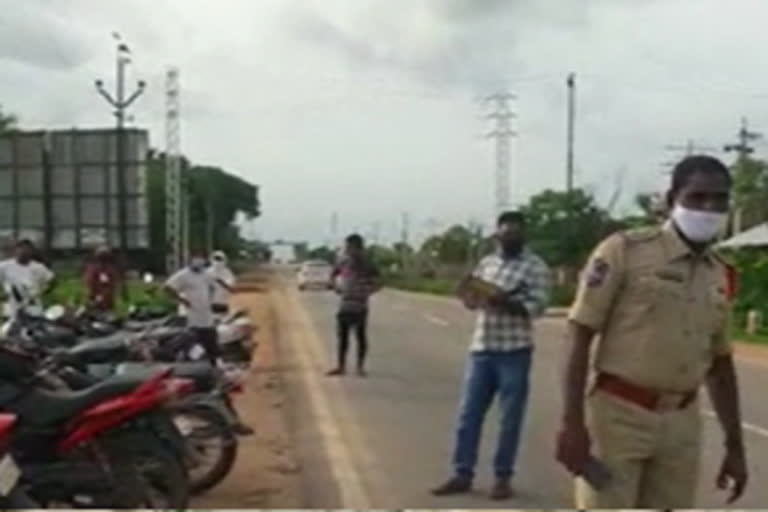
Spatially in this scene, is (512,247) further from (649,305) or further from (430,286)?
(430,286)

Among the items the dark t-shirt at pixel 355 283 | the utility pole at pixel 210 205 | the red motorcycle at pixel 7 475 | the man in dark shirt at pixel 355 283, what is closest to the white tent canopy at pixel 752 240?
the man in dark shirt at pixel 355 283

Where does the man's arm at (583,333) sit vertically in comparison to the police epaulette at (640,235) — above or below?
below

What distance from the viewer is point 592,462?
5047 millimetres

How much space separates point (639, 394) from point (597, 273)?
1.35ft

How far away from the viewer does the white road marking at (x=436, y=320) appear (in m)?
35.6

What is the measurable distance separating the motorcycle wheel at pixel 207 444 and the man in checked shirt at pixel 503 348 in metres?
1.27

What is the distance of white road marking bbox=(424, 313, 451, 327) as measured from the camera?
117 ft

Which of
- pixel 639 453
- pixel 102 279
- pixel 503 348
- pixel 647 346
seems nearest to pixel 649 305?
pixel 647 346

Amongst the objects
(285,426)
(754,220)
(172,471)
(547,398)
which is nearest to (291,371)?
(547,398)

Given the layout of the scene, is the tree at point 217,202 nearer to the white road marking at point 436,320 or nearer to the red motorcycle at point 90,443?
the white road marking at point 436,320

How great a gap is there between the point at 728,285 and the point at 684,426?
0.50 m

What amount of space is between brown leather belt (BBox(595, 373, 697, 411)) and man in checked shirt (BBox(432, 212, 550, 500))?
3.87 m

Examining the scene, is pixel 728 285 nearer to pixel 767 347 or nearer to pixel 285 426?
pixel 285 426

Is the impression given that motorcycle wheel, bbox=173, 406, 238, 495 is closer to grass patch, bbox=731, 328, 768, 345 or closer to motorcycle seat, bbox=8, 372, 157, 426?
motorcycle seat, bbox=8, 372, 157, 426
